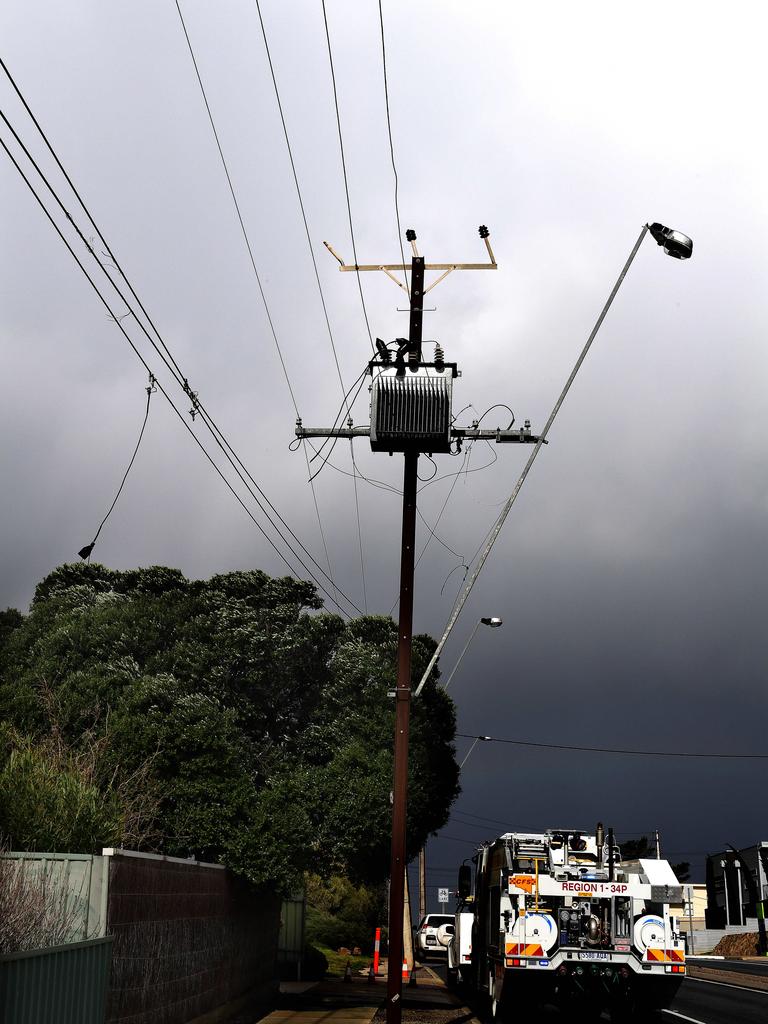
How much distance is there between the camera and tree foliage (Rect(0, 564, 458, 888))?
84.3 ft

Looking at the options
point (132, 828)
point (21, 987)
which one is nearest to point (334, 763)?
point (132, 828)

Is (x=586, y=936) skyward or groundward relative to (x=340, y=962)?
skyward

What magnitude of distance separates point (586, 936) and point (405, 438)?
334 inches

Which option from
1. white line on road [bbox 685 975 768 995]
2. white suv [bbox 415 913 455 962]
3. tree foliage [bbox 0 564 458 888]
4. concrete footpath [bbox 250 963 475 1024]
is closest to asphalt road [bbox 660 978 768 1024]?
white line on road [bbox 685 975 768 995]

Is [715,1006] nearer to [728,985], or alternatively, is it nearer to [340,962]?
[728,985]

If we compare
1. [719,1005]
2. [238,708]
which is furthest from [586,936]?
[238,708]

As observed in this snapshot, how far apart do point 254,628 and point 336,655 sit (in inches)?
118

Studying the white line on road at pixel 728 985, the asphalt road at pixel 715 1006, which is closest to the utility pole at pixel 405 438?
the asphalt road at pixel 715 1006

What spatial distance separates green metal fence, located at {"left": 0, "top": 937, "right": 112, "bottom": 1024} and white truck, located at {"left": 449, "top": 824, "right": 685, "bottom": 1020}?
23.9 feet

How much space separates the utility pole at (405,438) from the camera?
17.6 meters

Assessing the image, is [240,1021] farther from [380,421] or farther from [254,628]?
[254,628]

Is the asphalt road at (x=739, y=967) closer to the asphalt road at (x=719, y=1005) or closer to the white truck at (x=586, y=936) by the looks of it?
the asphalt road at (x=719, y=1005)

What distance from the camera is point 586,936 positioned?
18.1 metres

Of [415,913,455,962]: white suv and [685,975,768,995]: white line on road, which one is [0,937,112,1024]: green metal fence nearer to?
[685,975,768,995]: white line on road
